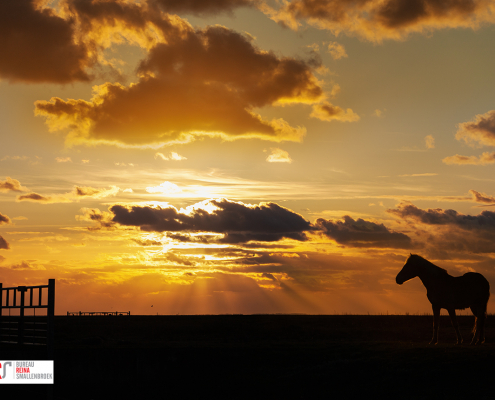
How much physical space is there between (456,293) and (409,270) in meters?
2.18

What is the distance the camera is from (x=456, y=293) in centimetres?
2072

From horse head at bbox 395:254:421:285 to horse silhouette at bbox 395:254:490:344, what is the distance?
18 centimetres

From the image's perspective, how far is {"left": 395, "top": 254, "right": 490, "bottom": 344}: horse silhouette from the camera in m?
20.5
